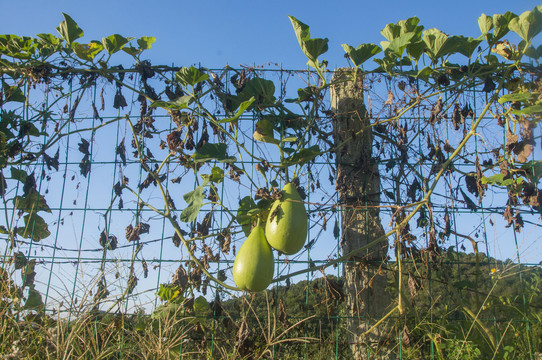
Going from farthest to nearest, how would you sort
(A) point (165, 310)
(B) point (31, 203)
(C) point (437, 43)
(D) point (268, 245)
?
(B) point (31, 203)
(C) point (437, 43)
(A) point (165, 310)
(D) point (268, 245)

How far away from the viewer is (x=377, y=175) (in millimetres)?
2857

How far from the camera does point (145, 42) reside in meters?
2.92

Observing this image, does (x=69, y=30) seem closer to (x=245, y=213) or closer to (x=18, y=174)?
(x=18, y=174)

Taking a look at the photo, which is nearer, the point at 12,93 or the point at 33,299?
the point at 33,299

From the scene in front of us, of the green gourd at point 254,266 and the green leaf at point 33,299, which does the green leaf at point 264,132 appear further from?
the green leaf at point 33,299

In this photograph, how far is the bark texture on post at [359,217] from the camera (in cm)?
259

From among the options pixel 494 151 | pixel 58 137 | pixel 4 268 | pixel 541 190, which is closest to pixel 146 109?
pixel 58 137

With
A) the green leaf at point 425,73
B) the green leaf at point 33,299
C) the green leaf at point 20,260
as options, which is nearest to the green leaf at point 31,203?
the green leaf at point 20,260

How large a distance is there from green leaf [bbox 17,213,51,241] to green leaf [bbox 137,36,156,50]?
1.29 metres

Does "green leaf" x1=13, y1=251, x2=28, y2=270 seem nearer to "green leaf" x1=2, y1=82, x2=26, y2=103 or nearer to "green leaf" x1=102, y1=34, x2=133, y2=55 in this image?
"green leaf" x1=2, y1=82, x2=26, y2=103

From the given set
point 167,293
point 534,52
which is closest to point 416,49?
→ point 534,52

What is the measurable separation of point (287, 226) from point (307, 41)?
1032mm

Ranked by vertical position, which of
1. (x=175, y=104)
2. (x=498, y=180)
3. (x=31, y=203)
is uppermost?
(x=175, y=104)

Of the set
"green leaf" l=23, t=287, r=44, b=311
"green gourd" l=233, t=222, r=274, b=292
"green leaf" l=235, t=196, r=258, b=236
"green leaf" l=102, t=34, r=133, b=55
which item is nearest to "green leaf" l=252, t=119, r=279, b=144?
"green leaf" l=235, t=196, r=258, b=236
